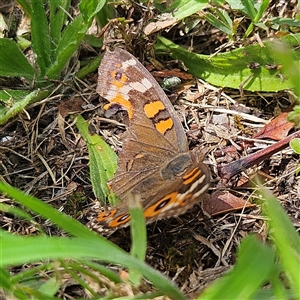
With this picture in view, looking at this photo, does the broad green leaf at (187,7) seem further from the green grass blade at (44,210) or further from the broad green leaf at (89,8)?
the green grass blade at (44,210)

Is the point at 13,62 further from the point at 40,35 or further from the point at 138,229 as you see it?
the point at 138,229

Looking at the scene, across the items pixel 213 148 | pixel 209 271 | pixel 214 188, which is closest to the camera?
pixel 209 271

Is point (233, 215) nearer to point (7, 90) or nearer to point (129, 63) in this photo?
point (129, 63)

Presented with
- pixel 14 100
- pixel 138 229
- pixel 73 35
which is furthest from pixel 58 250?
pixel 73 35

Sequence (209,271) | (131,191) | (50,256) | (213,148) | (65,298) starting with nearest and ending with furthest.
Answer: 1. (50,256)
2. (65,298)
3. (209,271)
4. (131,191)
5. (213,148)

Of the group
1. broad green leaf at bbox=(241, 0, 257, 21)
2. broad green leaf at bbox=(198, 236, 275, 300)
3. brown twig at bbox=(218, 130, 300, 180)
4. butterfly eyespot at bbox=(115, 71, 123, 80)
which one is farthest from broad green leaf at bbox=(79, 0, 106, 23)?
broad green leaf at bbox=(198, 236, 275, 300)

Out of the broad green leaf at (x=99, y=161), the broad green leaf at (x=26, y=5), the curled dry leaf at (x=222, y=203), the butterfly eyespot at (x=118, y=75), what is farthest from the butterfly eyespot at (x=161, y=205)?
the broad green leaf at (x=26, y=5)

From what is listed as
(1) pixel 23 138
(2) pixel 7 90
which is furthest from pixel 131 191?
(2) pixel 7 90
